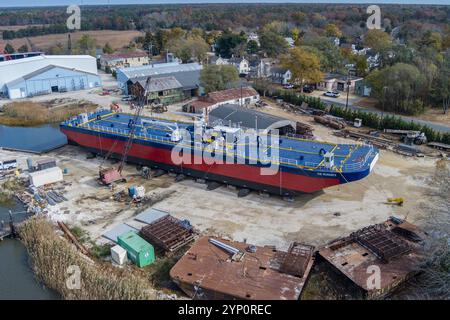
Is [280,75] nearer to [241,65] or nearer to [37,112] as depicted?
[241,65]

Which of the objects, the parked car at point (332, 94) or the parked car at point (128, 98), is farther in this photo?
the parked car at point (128, 98)

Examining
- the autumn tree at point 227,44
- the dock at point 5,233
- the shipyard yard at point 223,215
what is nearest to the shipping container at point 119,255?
the shipyard yard at point 223,215

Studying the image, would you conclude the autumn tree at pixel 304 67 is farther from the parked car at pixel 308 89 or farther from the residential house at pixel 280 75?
the residential house at pixel 280 75

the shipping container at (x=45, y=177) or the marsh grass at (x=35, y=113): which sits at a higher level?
the marsh grass at (x=35, y=113)

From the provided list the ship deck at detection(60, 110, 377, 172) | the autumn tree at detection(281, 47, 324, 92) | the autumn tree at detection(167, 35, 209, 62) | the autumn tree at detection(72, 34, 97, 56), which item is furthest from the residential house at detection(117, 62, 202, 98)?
the autumn tree at detection(72, 34, 97, 56)

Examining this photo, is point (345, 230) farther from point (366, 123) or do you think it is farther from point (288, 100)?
point (288, 100)

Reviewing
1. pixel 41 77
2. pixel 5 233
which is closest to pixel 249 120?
pixel 5 233
